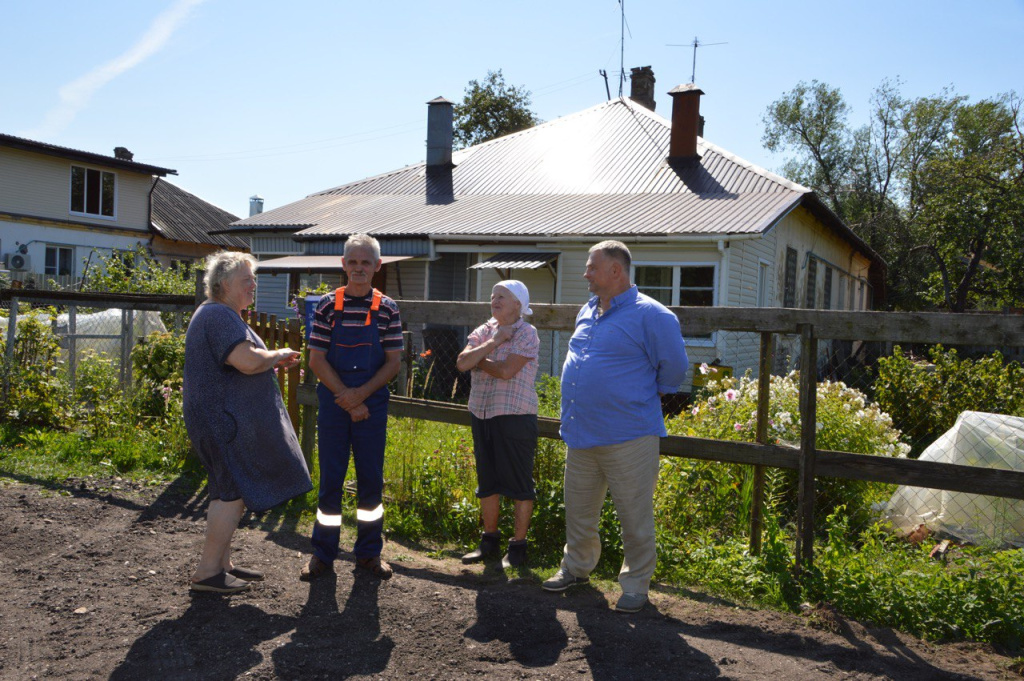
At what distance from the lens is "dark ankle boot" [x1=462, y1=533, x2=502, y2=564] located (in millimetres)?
4696

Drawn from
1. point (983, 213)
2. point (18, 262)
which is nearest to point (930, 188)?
point (983, 213)

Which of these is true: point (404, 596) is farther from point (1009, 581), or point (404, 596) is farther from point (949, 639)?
point (1009, 581)

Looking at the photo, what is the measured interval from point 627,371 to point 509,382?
850 mm

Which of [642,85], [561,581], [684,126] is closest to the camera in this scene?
[561,581]

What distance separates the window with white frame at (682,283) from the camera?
47.1 feet

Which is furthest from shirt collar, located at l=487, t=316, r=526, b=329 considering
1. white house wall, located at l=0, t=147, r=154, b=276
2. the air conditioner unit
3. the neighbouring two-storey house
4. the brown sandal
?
white house wall, located at l=0, t=147, r=154, b=276

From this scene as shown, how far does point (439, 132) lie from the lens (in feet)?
70.8

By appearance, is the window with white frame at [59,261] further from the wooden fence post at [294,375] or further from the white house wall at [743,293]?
the wooden fence post at [294,375]

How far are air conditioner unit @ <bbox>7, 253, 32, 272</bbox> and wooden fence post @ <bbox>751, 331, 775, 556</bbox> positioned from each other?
24558mm

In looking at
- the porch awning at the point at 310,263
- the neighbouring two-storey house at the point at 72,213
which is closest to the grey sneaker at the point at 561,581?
the porch awning at the point at 310,263

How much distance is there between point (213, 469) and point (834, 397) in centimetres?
446

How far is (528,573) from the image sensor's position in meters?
4.47

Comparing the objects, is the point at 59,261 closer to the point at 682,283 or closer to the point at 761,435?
the point at 682,283

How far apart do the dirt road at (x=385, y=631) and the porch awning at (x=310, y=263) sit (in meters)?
11.6
